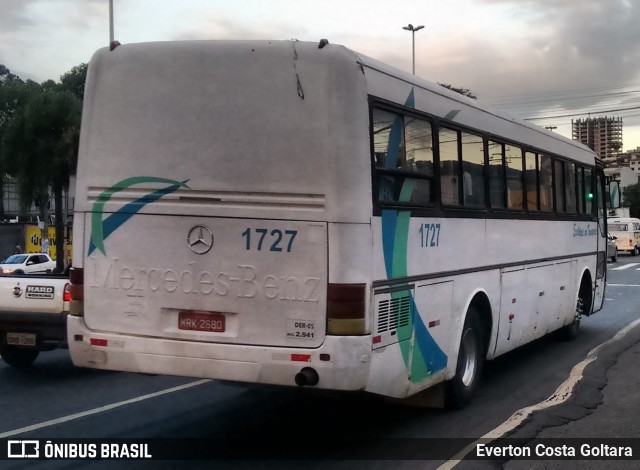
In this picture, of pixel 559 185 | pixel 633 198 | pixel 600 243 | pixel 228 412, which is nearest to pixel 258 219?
pixel 228 412

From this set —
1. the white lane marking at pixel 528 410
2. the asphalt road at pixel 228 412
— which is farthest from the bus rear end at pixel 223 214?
the white lane marking at pixel 528 410

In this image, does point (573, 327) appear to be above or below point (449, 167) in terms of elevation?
below

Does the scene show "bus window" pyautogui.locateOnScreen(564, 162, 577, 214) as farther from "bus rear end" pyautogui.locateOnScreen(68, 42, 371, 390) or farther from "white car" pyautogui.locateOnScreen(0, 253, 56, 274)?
"white car" pyautogui.locateOnScreen(0, 253, 56, 274)

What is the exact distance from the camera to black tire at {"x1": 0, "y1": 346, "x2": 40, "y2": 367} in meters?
10.6

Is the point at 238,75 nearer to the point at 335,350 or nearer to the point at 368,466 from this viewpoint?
the point at 335,350

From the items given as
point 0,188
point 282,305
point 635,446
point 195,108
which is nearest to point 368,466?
point 282,305

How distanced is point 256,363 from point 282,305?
497mm

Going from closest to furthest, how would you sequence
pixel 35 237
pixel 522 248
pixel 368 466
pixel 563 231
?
pixel 368 466
pixel 522 248
pixel 563 231
pixel 35 237

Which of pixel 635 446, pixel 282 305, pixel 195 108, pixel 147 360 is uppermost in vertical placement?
pixel 195 108

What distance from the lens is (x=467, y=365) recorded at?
27.7 ft

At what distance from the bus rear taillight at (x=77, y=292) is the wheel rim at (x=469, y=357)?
3.94 meters

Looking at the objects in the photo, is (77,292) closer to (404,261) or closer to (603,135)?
(404,261)

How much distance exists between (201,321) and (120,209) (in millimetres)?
1205

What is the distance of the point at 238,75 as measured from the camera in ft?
20.4
